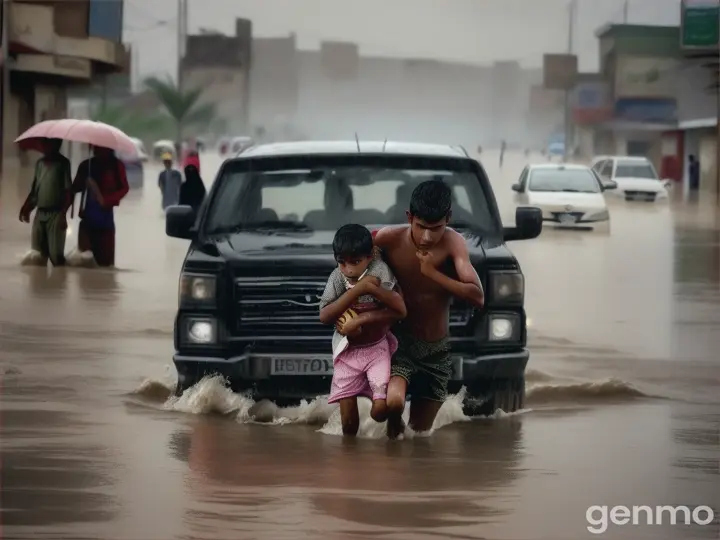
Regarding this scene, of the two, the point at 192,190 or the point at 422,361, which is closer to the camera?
the point at 422,361

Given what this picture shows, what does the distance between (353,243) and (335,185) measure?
8.59 feet

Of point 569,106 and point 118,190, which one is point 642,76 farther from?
point 118,190

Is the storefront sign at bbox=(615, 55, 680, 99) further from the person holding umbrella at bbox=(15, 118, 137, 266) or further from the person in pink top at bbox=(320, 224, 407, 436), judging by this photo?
the person in pink top at bbox=(320, 224, 407, 436)

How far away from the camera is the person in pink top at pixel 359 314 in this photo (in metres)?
8.78

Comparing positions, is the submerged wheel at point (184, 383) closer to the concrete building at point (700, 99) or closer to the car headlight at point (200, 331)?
the car headlight at point (200, 331)

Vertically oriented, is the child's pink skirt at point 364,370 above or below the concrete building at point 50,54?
below

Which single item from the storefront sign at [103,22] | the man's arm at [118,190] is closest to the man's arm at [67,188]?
the man's arm at [118,190]

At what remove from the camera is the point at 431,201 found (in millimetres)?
8734

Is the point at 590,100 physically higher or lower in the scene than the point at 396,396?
higher

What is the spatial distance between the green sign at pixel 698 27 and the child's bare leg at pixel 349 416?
54.9 m

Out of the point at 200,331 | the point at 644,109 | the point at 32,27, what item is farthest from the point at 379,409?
the point at 644,109

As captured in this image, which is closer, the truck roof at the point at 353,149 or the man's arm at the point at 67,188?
the truck roof at the point at 353,149

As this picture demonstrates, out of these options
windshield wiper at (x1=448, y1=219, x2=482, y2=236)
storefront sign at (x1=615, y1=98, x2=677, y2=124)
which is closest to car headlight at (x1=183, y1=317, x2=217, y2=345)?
windshield wiper at (x1=448, y1=219, x2=482, y2=236)

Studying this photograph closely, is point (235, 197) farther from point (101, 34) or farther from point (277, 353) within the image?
point (101, 34)
